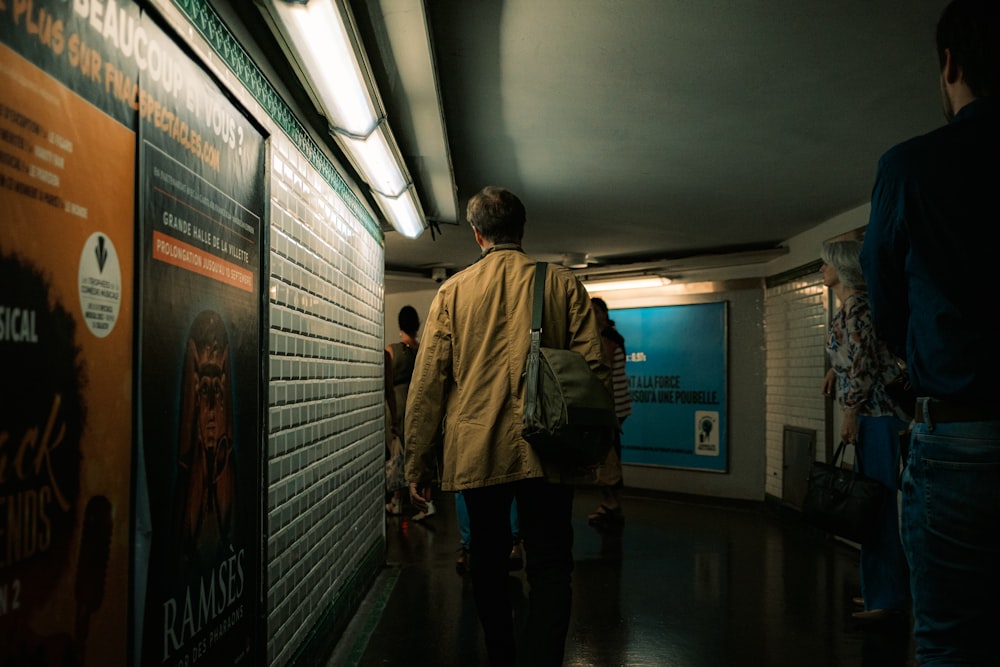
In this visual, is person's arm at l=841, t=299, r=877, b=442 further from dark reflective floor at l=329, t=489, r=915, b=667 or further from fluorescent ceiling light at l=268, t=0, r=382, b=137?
fluorescent ceiling light at l=268, t=0, r=382, b=137

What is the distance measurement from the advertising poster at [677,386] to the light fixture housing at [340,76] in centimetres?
545

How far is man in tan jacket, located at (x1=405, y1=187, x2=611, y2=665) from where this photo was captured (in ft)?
8.24

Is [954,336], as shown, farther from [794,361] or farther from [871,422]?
[794,361]

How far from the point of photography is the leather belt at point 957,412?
148 cm

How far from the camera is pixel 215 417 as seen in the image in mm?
2074

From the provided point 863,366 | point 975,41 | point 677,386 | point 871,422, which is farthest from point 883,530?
point 677,386

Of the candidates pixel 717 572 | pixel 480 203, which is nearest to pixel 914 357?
pixel 480 203

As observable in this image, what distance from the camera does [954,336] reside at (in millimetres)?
1526

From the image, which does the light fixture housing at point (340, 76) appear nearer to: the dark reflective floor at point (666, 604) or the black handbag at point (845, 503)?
the dark reflective floor at point (666, 604)

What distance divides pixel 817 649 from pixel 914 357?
2379mm

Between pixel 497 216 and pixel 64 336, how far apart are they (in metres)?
1.79

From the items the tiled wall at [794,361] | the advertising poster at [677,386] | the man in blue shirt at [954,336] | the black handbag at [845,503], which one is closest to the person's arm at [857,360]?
the black handbag at [845,503]

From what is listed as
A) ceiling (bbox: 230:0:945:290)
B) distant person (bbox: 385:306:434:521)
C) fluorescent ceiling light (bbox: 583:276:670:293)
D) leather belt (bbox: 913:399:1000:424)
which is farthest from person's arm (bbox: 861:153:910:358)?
fluorescent ceiling light (bbox: 583:276:670:293)

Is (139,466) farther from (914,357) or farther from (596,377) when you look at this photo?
(914,357)
